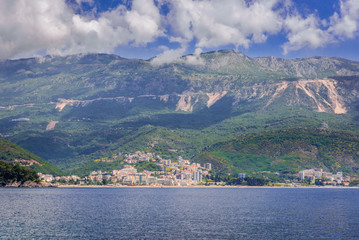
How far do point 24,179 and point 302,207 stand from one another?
360 feet

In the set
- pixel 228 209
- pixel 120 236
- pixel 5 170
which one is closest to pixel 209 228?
pixel 120 236

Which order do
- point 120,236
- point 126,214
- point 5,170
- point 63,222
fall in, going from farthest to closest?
point 5,170 < point 126,214 < point 63,222 < point 120,236

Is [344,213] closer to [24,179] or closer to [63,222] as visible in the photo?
[63,222]

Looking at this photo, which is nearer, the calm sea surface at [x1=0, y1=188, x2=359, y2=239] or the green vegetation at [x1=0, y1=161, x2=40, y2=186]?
the calm sea surface at [x1=0, y1=188, x2=359, y2=239]

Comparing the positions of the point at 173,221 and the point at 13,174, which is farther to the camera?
the point at 13,174

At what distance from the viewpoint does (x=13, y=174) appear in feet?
591

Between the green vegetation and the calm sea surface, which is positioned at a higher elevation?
the green vegetation

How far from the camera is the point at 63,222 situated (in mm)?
87500

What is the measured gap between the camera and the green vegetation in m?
176

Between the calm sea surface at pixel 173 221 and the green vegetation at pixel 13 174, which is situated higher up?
the green vegetation at pixel 13 174

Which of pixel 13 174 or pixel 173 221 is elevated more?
pixel 13 174

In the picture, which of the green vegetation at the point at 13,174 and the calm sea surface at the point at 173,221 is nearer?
the calm sea surface at the point at 173,221

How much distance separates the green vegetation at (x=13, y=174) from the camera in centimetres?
17562

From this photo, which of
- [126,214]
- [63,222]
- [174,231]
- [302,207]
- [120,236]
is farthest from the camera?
[302,207]
